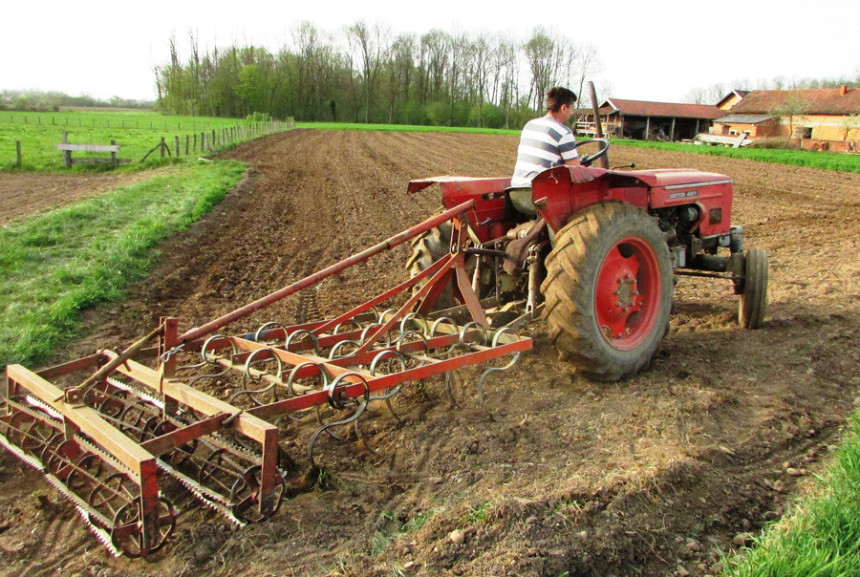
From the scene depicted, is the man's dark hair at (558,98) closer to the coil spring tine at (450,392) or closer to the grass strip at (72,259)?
the coil spring tine at (450,392)

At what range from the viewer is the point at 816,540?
7.80 ft

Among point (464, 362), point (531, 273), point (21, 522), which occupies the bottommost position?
point (21, 522)

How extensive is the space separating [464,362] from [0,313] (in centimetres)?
395

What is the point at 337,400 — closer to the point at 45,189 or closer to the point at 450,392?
the point at 450,392

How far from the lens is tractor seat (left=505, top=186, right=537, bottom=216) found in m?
4.45

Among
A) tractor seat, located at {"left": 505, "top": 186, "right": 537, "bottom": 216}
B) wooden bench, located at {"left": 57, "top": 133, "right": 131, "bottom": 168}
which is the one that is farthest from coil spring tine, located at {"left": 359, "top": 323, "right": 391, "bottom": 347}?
wooden bench, located at {"left": 57, "top": 133, "right": 131, "bottom": 168}

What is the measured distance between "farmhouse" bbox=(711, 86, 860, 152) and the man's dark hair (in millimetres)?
43363

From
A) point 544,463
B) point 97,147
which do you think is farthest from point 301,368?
point 97,147

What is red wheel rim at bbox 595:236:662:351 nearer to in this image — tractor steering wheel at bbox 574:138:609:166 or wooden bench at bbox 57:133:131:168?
tractor steering wheel at bbox 574:138:609:166

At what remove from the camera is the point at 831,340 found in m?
5.01

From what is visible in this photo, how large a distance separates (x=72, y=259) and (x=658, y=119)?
182 ft

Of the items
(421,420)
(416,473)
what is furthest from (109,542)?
(421,420)

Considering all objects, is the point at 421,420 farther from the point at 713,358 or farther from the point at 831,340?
the point at 831,340

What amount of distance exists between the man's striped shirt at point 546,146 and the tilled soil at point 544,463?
1.31 m
